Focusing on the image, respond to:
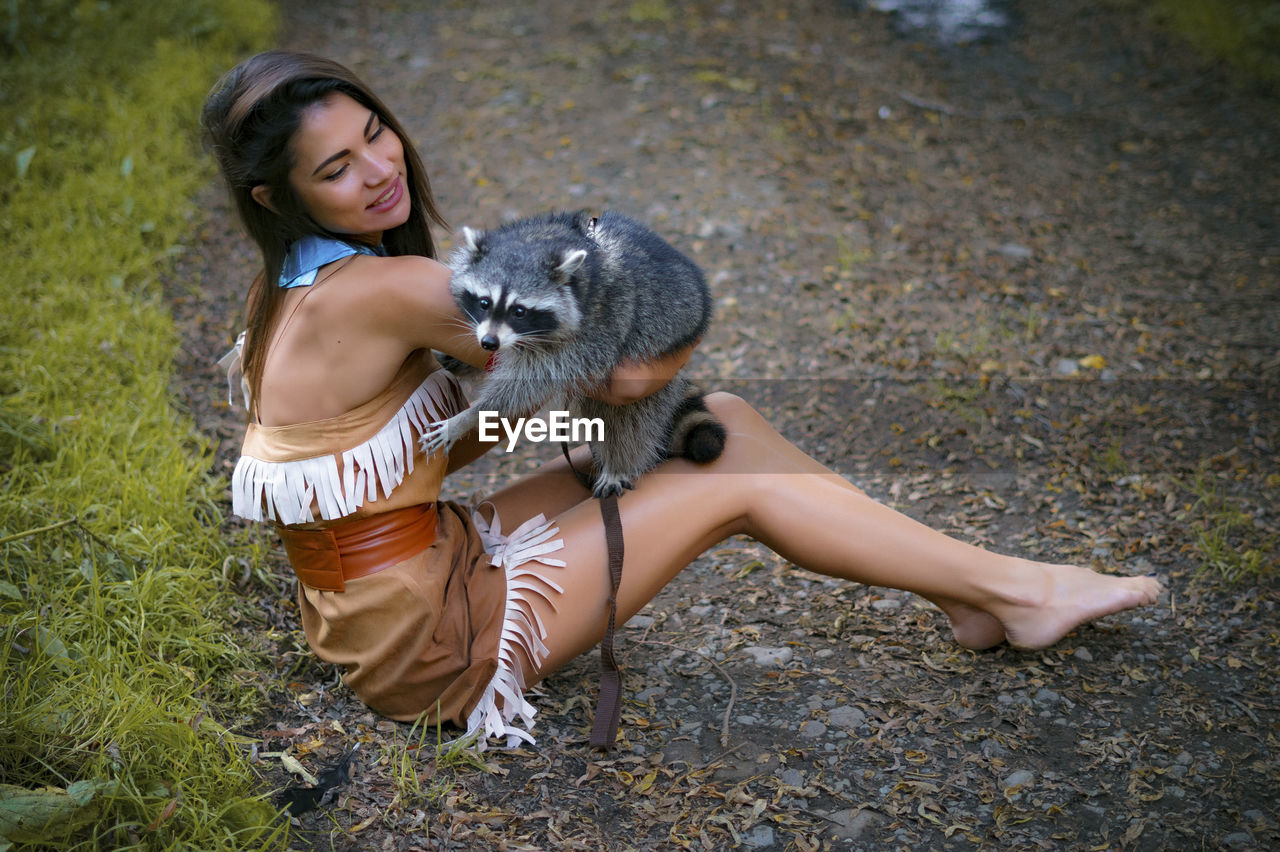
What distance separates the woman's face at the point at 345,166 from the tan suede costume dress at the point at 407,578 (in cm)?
36

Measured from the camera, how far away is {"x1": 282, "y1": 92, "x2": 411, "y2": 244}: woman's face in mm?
2039

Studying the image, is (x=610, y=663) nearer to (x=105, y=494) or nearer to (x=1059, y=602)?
(x=1059, y=602)

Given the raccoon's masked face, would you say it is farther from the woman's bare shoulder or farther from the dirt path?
the dirt path

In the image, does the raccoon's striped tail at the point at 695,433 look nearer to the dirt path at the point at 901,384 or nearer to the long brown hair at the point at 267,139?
the dirt path at the point at 901,384

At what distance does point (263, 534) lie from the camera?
3.01 meters

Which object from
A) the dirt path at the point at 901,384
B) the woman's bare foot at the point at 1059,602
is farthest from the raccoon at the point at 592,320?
the woman's bare foot at the point at 1059,602

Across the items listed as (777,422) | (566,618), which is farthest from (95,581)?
(777,422)

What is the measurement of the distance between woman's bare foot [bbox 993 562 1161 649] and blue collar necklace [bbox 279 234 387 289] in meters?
1.78

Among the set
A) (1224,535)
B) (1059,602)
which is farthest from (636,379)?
(1224,535)

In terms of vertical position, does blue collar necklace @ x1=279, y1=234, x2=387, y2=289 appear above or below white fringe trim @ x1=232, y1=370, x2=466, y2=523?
above

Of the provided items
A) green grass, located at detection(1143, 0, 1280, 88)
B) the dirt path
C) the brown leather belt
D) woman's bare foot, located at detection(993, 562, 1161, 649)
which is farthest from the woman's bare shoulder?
green grass, located at detection(1143, 0, 1280, 88)

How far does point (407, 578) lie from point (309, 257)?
0.73 metres

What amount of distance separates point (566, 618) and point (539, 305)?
0.74 m

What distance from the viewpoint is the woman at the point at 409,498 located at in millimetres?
2047
